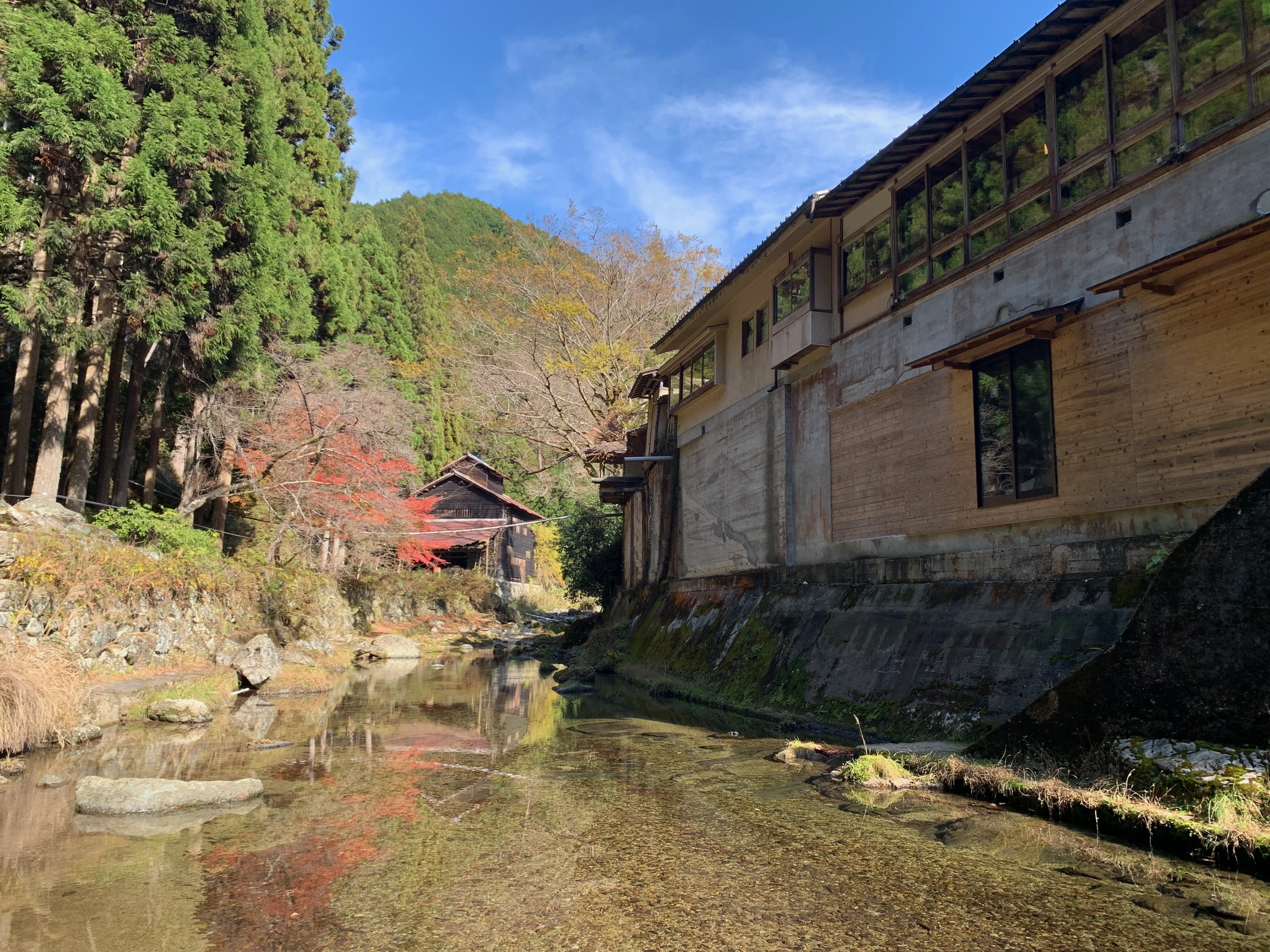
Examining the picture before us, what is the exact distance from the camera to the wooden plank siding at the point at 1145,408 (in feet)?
25.1

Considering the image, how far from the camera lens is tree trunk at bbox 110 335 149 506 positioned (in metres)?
19.1

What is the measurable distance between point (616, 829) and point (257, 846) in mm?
2697

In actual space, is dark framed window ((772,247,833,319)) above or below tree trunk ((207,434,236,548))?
above

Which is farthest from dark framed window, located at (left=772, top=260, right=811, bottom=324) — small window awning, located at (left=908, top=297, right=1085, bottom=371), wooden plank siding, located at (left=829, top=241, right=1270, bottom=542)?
small window awning, located at (left=908, top=297, right=1085, bottom=371)

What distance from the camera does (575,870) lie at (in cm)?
555

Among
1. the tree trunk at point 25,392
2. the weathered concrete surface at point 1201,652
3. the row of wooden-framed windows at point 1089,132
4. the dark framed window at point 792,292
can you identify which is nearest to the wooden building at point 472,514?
the tree trunk at point 25,392

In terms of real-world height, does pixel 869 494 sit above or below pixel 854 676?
above

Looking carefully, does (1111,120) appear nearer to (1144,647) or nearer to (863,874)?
(1144,647)

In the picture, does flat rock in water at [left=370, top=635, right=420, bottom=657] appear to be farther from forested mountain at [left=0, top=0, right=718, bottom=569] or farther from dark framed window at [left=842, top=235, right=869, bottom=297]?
dark framed window at [left=842, top=235, right=869, bottom=297]

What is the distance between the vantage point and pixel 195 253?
15.9m

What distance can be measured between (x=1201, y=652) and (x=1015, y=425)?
16.7 feet

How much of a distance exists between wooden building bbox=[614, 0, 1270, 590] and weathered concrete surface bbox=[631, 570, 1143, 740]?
444mm

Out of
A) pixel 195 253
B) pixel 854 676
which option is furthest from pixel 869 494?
pixel 195 253

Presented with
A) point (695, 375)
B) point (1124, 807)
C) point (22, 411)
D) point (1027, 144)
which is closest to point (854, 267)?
point (1027, 144)
